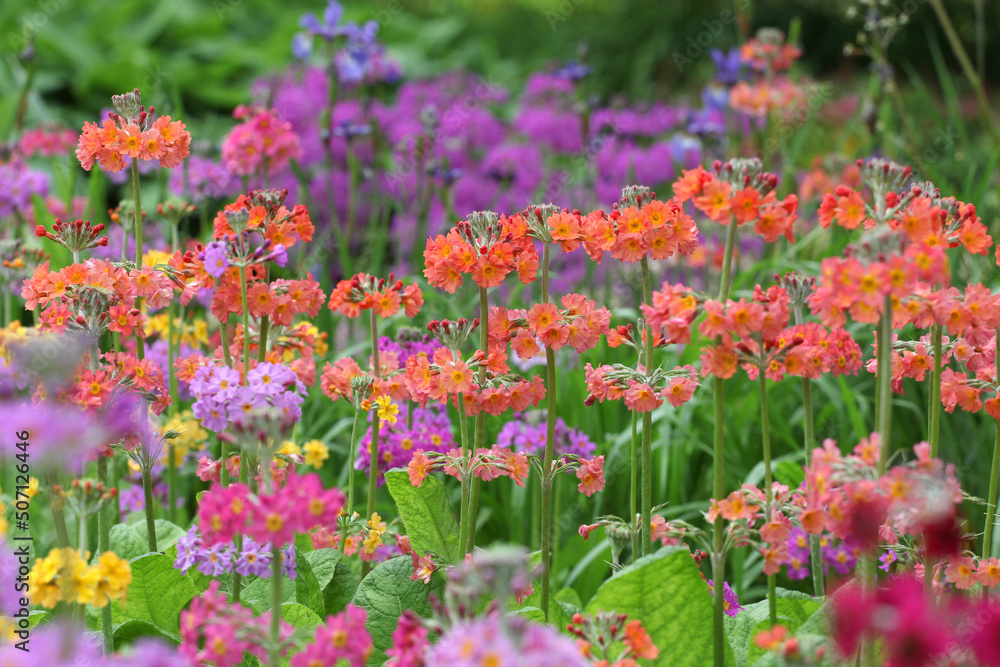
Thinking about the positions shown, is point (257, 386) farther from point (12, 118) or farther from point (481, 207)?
point (481, 207)

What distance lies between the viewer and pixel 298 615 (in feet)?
5.37

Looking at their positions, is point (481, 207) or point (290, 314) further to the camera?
point (481, 207)

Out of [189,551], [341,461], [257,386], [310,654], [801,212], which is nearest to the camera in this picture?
[310,654]

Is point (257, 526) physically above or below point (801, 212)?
below

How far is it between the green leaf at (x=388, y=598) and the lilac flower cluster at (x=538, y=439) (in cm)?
74

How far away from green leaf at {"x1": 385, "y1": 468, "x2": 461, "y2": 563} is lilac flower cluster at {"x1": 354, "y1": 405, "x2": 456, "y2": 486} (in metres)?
0.43

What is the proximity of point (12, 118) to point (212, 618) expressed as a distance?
374cm

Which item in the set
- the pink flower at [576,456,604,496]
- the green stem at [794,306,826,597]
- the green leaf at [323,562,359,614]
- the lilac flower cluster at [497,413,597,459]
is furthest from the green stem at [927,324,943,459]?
the green leaf at [323,562,359,614]

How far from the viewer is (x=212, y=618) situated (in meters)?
1.20

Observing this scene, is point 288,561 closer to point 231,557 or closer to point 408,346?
point 231,557

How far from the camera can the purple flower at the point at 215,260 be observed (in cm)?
162

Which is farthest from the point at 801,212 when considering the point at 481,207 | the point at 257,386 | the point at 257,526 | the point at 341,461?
the point at 257,526

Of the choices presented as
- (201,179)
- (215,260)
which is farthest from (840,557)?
(201,179)

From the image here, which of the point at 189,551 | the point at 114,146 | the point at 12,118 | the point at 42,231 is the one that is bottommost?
the point at 189,551
